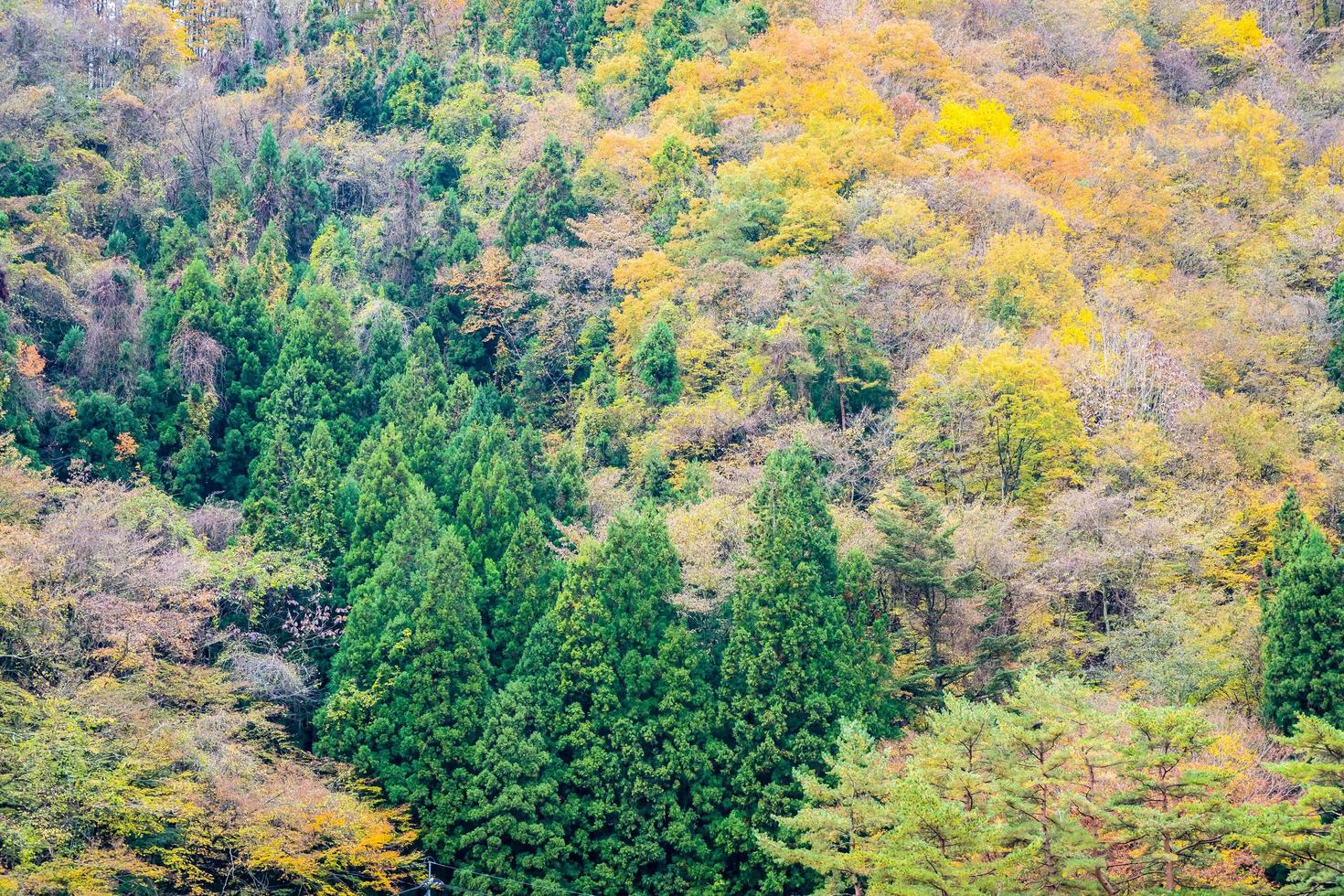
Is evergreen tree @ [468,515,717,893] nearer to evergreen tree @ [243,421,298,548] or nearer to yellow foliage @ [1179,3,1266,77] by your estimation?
evergreen tree @ [243,421,298,548]

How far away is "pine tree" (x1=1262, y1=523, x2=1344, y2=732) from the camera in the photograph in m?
23.7

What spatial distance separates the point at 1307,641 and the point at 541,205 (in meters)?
24.0

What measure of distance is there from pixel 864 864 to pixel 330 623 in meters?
13.1

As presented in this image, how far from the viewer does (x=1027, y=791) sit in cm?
2031

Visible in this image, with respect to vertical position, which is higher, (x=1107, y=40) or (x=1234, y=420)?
(x=1107, y=40)

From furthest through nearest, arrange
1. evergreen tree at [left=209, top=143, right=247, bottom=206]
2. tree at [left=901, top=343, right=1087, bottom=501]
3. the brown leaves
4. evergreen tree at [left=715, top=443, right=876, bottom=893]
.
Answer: evergreen tree at [left=209, top=143, right=247, bottom=206]
the brown leaves
tree at [left=901, top=343, right=1087, bottom=501]
evergreen tree at [left=715, top=443, right=876, bottom=893]

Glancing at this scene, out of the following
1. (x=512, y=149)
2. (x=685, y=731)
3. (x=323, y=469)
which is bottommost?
(x=685, y=731)

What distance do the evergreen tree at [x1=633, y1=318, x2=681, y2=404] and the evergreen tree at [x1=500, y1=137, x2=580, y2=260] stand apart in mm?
7344

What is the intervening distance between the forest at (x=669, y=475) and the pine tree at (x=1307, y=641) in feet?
0.26

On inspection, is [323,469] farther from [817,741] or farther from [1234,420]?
[1234,420]

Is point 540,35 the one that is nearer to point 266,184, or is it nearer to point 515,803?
point 266,184

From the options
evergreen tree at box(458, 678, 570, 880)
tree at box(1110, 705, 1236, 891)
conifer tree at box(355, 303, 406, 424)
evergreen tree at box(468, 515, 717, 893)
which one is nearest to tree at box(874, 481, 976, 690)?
evergreen tree at box(468, 515, 717, 893)

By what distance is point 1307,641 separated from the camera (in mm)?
24016

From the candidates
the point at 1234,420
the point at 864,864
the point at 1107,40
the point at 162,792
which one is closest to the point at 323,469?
the point at 162,792
